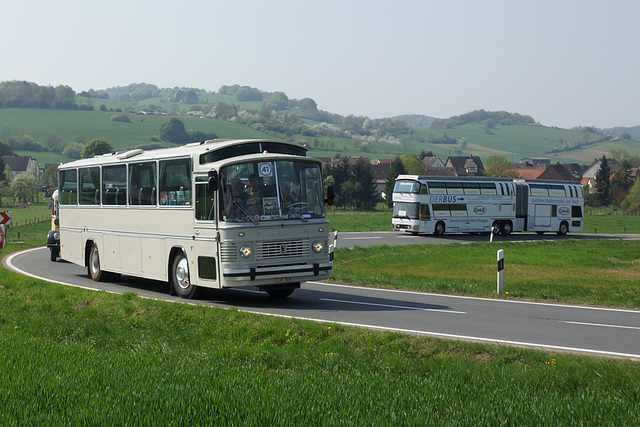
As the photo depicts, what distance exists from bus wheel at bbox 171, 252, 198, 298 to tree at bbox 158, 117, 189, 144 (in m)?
163

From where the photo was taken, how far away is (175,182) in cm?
1616

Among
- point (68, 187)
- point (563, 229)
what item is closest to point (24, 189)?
point (563, 229)

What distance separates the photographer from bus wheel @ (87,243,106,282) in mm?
20078

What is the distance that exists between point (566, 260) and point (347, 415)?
96.2 ft

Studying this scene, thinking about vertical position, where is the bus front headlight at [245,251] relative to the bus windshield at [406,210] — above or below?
above

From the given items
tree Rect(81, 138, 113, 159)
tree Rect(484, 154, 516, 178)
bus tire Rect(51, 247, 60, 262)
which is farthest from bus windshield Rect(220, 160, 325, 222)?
tree Rect(81, 138, 113, 159)

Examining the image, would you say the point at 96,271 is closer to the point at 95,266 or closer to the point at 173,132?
the point at 95,266

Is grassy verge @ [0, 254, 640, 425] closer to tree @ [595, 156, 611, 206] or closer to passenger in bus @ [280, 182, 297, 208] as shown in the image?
passenger in bus @ [280, 182, 297, 208]

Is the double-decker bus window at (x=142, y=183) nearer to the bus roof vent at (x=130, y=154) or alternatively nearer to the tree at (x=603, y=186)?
the bus roof vent at (x=130, y=154)

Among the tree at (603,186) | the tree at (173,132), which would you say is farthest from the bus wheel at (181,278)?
the tree at (173,132)

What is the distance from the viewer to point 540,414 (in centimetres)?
570

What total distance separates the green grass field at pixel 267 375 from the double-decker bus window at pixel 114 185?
5026 millimetres

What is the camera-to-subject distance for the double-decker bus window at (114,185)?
726 inches

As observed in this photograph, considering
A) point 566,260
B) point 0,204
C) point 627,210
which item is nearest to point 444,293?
point 566,260
